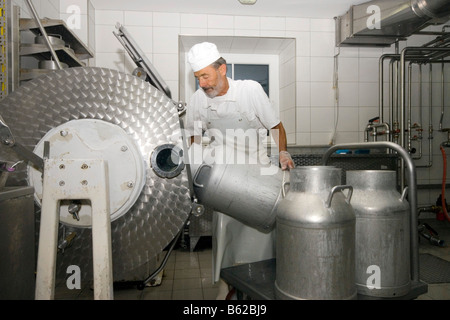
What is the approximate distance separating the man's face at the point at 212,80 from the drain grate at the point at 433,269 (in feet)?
5.60

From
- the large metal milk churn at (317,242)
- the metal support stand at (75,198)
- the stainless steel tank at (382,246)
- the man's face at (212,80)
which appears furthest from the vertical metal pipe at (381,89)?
the metal support stand at (75,198)

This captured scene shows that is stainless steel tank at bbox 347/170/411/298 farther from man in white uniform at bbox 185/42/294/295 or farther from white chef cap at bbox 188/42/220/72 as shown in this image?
white chef cap at bbox 188/42/220/72

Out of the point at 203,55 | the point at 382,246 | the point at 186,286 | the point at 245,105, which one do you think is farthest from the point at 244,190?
the point at 186,286

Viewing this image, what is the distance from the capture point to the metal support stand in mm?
664

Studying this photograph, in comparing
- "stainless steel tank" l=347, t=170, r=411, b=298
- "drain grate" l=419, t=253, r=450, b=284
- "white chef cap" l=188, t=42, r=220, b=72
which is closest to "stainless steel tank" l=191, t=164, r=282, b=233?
"stainless steel tank" l=347, t=170, r=411, b=298

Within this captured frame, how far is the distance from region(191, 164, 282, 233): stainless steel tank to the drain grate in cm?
158

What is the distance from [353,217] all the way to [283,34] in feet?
9.55

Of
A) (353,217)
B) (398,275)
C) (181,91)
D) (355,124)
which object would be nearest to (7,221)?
(353,217)

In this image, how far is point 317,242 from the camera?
65 cm

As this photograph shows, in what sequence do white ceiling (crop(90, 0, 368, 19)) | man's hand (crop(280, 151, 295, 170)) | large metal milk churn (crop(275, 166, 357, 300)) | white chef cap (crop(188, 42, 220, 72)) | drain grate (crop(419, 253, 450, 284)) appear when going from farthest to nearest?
white ceiling (crop(90, 0, 368, 19)), drain grate (crop(419, 253, 450, 284)), white chef cap (crop(188, 42, 220, 72)), man's hand (crop(280, 151, 295, 170)), large metal milk churn (crop(275, 166, 357, 300))

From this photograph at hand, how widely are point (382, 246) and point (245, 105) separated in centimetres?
114

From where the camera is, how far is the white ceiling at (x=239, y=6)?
9.36 feet

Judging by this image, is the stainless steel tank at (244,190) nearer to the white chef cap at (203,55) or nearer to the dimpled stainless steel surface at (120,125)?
the dimpled stainless steel surface at (120,125)
